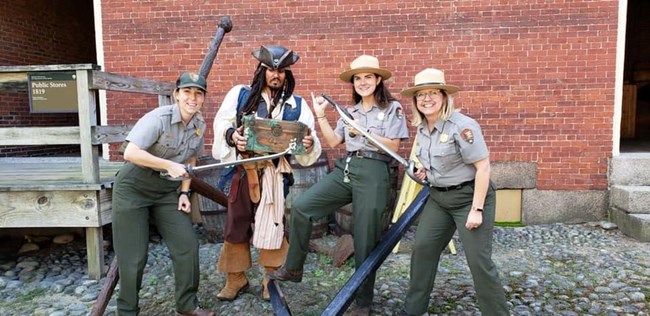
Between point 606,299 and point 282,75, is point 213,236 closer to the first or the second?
point 282,75

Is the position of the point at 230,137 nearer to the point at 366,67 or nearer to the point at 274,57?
the point at 274,57

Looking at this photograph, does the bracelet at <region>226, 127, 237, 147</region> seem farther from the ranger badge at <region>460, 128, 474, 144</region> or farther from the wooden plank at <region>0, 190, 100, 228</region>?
the wooden plank at <region>0, 190, 100, 228</region>

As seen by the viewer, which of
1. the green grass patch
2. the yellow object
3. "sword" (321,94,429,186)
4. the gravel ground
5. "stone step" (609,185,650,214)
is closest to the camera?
"sword" (321,94,429,186)

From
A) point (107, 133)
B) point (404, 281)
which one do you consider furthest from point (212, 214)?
point (404, 281)

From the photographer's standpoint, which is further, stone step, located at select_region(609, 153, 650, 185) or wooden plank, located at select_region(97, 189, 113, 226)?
stone step, located at select_region(609, 153, 650, 185)

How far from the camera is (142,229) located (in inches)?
→ 124

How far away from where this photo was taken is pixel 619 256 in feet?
15.7

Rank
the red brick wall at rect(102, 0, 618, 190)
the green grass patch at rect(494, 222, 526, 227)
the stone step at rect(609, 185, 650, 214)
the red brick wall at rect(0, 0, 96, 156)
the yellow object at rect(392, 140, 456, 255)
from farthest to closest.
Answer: the red brick wall at rect(0, 0, 96, 156) < the green grass patch at rect(494, 222, 526, 227) < the red brick wall at rect(102, 0, 618, 190) < the stone step at rect(609, 185, 650, 214) < the yellow object at rect(392, 140, 456, 255)

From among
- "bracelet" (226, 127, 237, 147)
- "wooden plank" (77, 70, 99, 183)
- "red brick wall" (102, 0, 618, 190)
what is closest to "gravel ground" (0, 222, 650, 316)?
"wooden plank" (77, 70, 99, 183)

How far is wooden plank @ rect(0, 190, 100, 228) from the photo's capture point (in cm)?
422

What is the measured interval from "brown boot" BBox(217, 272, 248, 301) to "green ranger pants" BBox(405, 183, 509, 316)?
1347 millimetres

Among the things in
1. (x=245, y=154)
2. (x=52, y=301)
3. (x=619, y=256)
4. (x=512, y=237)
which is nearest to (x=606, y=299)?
(x=619, y=256)

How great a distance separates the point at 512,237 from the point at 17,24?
25.5 ft

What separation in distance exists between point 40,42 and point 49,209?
507cm
